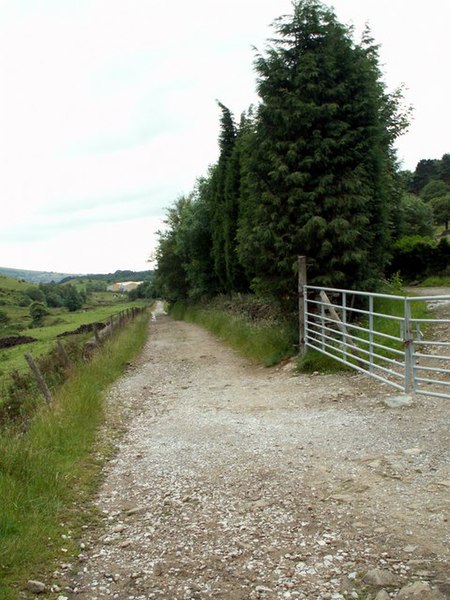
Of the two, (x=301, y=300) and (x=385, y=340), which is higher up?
(x=301, y=300)

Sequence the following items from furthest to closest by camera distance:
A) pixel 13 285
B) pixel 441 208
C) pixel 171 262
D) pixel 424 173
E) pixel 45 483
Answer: pixel 13 285 → pixel 424 173 → pixel 441 208 → pixel 171 262 → pixel 45 483

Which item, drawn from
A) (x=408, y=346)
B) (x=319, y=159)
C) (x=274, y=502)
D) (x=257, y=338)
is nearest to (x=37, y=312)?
(x=257, y=338)

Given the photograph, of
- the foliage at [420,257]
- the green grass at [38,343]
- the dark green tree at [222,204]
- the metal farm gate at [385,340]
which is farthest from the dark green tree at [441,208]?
the metal farm gate at [385,340]

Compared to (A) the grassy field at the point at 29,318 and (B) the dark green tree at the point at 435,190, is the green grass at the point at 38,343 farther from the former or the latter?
(B) the dark green tree at the point at 435,190

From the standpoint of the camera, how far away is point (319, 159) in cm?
1148

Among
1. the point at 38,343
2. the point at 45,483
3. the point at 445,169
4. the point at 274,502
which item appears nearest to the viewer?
the point at 274,502

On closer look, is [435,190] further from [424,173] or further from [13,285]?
[13,285]

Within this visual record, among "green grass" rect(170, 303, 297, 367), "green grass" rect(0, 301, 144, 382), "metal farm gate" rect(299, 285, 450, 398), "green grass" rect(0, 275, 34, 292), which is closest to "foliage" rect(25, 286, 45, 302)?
"green grass" rect(0, 275, 34, 292)

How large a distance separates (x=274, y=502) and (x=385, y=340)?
6.18m

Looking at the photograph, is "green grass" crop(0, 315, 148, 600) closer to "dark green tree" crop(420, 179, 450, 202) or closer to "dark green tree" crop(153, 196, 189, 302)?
"dark green tree" crop(153, 196, 189, 302)

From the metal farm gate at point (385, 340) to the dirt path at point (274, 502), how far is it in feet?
1.60

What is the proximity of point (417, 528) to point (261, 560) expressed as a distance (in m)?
1.20

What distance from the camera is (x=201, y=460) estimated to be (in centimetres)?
593

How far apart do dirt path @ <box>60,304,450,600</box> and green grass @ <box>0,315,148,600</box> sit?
0.28m
